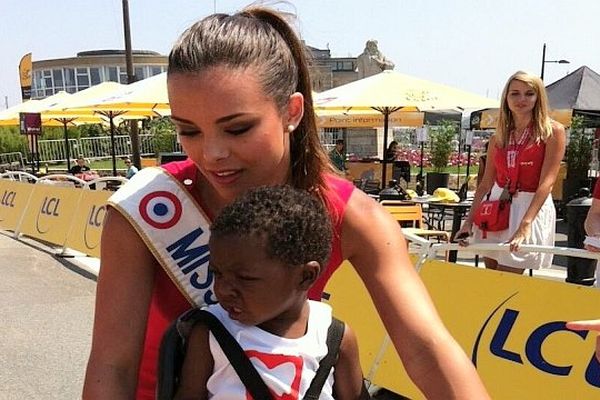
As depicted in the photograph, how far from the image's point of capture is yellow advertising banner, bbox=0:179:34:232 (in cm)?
942

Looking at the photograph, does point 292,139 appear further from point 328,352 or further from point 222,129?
point 328,352

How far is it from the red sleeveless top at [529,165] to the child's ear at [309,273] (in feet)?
10.5

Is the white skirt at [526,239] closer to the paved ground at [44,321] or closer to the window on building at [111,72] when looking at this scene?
the paved ground at [44,321]

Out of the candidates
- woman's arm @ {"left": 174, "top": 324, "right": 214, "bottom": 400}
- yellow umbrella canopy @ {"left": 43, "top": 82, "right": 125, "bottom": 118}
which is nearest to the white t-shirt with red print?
woman's arm @ {"left": 174, "top": 324, "right": 214, "bottom": 400}

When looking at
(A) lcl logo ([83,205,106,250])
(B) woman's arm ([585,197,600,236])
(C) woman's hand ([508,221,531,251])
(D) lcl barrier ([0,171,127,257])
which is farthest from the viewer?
(D) lcl barrier ([0,171,127,257])

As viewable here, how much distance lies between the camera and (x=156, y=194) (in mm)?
1273

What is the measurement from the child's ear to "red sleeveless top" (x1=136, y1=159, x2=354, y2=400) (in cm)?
9

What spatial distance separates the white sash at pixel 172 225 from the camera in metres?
1.21

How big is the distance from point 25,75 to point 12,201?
1431 cm

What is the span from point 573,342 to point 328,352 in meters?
2.19

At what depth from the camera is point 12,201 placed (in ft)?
32.3

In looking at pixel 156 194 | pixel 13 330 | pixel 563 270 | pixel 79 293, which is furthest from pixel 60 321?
pixel 563 270

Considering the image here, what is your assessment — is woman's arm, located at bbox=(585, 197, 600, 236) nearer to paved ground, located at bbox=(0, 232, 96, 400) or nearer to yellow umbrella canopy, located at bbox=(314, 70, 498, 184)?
paved ground, located at bbox=(0, 232, 96, 400)

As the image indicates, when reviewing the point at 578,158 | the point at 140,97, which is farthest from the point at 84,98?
the point at 578,158
